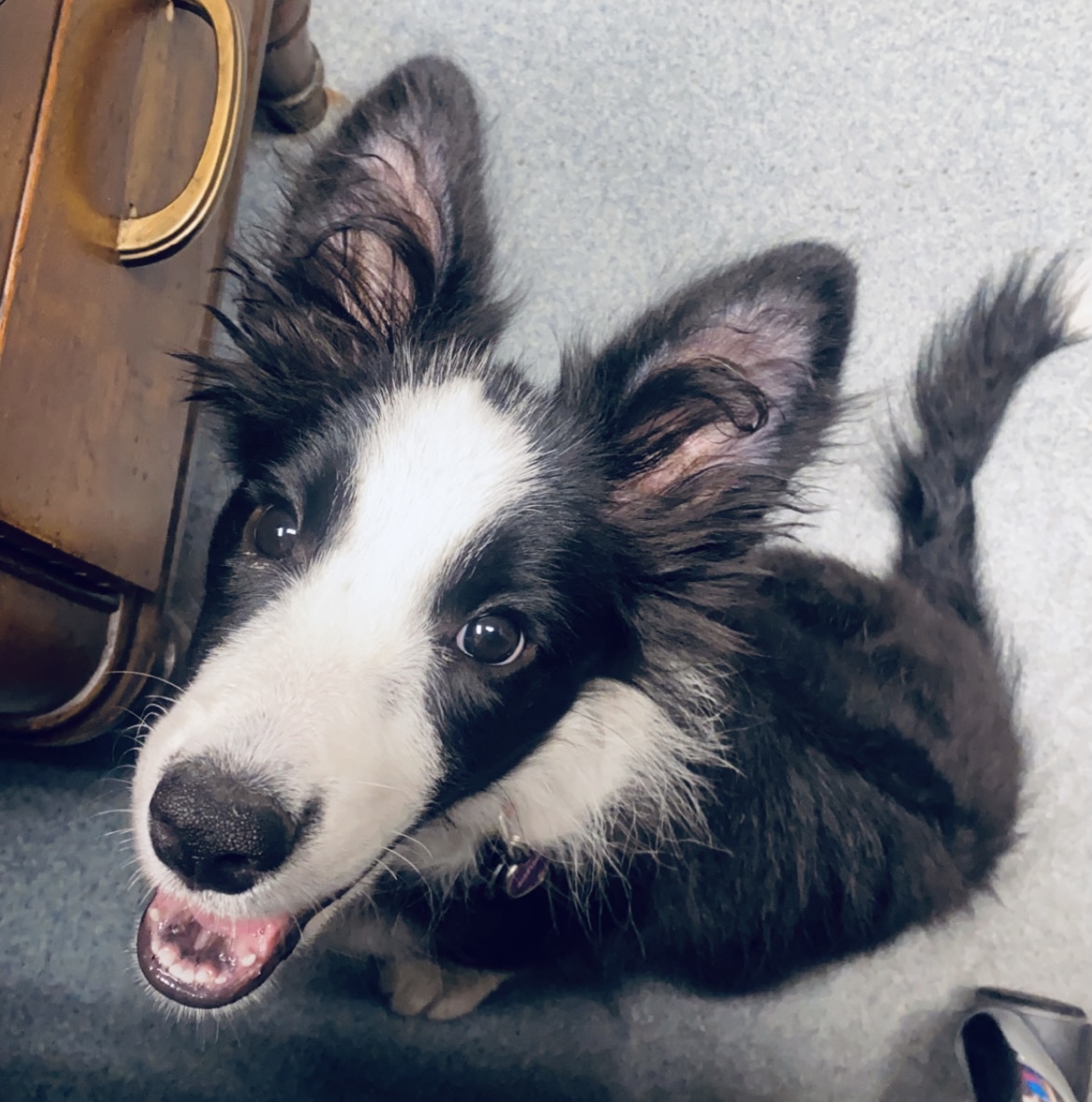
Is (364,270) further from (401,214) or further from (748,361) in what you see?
(748,361)

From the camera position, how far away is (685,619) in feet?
4.20

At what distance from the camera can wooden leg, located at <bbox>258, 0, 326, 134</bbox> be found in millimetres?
1776

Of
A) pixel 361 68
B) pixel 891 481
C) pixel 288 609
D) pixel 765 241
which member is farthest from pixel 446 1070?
pixel 361 68

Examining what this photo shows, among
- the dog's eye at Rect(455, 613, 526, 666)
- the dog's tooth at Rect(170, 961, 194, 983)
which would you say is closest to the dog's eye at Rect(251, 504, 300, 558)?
the dog's eye at Rect(455, 613, 526, 666)

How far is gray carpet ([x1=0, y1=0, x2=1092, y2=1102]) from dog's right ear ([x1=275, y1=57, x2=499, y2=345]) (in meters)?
0.46

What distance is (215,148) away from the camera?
1020mm

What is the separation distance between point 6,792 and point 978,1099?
1.98 metres

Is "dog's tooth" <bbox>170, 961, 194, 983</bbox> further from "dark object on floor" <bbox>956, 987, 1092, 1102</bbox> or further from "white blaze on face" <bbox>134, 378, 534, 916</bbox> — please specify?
"dark object on floor" <bbox>956, 987, 1092, 1102</bbox>

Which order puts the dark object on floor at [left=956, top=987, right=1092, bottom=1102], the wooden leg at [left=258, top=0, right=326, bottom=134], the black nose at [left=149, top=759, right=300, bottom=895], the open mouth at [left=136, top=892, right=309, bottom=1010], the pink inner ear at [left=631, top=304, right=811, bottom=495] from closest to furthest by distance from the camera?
the black nose at [left=149, top=759, right=300, bottom=895] → the pink inner ear at [left=631, top=304, right=811, bottom=495] → the open mouth at [left=136, top=892, right=309, bottom=1010] → the dark object on floor at [left=956, top=987, right=1092, bottom=1102] → the wooden leg at [left=258, top=0, right=326, bottom=134]

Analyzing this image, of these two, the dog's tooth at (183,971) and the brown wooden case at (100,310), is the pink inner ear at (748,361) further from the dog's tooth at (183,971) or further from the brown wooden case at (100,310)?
the dog's tooth at (183,971)

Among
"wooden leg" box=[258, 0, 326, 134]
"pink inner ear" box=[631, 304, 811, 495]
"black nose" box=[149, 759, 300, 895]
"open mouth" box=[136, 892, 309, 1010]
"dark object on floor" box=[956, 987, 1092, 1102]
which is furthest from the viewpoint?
"wooden leg" box=[258, 0, 326, 134]

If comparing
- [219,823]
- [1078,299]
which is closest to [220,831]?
[219,823]

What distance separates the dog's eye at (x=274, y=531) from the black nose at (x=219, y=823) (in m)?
0.30

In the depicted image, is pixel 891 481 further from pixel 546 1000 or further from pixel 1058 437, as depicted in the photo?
pixel 546 1000
